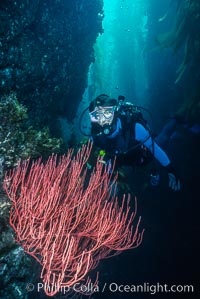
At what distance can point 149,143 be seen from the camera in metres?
5.26

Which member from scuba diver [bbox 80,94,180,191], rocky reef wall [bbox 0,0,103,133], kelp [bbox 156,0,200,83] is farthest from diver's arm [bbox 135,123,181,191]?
kelp [bbox 156,0,200,83]

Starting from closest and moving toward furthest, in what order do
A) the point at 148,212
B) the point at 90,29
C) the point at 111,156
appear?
the point at 111,156 < the point at 90,29 < the point at 148,212

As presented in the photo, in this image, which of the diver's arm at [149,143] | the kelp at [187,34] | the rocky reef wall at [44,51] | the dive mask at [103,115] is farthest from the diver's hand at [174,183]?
the kelp at [187,34]

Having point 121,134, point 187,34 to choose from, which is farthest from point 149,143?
point 187,34

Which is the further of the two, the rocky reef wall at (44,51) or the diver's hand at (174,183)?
the diver's hand at (174,183)

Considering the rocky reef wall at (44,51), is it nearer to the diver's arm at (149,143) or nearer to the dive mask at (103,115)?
the dive mask at (103,115)

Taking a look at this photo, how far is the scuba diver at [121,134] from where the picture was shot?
196 inches

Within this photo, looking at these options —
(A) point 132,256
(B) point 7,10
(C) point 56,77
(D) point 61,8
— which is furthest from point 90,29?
(A) point 132,256

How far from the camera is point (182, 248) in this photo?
7.46m

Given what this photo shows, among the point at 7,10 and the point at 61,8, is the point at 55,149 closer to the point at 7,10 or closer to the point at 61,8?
the point at 7,10

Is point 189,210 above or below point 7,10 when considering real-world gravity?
below

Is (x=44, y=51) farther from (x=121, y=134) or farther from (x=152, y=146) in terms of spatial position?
(x=152, y=146)

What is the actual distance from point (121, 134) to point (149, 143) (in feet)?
2.15

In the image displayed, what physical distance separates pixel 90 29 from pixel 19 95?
452cm
